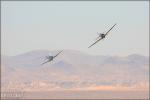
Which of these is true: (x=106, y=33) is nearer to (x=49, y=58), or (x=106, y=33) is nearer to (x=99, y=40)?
(x=99, y=40)

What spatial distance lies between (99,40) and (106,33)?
1668mm

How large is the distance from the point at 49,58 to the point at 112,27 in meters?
6.02

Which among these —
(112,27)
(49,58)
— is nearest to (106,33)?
(112,27)

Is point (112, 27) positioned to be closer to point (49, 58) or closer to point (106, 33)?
point (106, 33)

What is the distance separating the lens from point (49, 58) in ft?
151

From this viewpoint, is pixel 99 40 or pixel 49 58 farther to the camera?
pixel 49 58

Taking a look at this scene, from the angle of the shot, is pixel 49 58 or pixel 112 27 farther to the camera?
pixel 49 58

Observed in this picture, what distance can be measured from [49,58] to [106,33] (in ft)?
16.7

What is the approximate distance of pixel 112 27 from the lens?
43.0 meters

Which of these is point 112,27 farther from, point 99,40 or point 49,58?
point 49,58

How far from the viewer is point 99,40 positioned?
4256 centimetres

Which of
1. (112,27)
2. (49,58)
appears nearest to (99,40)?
(112,27)

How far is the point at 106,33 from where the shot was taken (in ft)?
144
